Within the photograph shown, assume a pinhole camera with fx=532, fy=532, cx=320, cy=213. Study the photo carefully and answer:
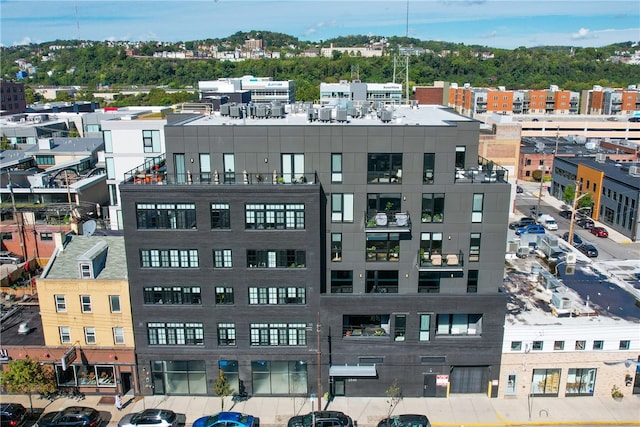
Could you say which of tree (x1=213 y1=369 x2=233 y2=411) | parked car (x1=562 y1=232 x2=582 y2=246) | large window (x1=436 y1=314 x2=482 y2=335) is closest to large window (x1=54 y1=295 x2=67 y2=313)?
tree (x1=213 y1=369 x2=233 y2=411)

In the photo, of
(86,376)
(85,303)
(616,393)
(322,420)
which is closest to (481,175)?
(616,393)

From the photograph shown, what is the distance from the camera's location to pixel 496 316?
36.0 m

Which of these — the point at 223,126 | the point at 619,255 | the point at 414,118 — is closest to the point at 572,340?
the point at 414,118

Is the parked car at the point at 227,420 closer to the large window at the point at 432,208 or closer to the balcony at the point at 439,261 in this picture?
the balcony at the point at 439,261

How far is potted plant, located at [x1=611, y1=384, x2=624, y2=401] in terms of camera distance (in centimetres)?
3675

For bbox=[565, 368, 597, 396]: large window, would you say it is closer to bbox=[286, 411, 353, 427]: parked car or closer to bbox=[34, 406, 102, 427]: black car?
bbox=[286, 411, 353, 427]: parked car

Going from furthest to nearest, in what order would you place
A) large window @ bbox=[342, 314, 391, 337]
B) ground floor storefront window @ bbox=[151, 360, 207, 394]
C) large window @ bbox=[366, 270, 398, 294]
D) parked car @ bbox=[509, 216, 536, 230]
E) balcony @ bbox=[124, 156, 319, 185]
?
parked car @ bbox=[509, 216, 536, 230] → ground floor storefront window @ bbox=[151, 360, 207, 394] → large window @ bbox=[342, 314, 391, 337] → large window @ bbox=[366, 270, 398, 294] → balcony @ bbox=[124, 156, 319, 185]

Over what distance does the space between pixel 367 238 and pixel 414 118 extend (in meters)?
12.4

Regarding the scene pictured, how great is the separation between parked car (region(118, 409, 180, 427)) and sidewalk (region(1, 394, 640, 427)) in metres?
1.09

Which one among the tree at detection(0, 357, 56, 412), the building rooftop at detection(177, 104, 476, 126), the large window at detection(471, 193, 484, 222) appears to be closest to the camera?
the tree at detection(0, 357, 56, 412)

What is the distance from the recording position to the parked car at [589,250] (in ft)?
209

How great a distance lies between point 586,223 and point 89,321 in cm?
6738

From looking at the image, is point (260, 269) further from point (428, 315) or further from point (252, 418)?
point (428, 315)

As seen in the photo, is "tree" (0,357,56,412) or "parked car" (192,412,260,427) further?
"tree" (0,357,56,412)
